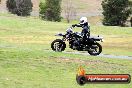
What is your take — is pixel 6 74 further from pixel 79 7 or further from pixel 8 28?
pixel 79 7

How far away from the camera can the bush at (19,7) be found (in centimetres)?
12744

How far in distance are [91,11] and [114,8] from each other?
84.7 metres

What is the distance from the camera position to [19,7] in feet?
417

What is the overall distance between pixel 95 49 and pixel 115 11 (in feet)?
213

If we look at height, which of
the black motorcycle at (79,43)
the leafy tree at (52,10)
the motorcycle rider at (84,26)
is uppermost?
the motorcycle rider at (84,26)

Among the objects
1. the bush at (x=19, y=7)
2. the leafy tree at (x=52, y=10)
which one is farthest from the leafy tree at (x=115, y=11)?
the bush at (x=19, y=7)

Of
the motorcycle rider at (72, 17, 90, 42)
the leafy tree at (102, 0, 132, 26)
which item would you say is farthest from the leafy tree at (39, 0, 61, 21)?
the motorcycle rider at (72, 17, 90, 42)

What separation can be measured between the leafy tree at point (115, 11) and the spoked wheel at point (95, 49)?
6411 cm

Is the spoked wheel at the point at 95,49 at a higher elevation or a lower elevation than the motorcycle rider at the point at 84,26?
lower

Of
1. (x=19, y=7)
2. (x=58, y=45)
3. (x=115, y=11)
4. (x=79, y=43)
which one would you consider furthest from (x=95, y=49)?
(x=19, y=7)

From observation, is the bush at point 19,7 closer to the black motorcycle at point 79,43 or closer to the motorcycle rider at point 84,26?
the black motorcycle at point 79,43

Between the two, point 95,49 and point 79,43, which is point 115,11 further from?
point 79,43

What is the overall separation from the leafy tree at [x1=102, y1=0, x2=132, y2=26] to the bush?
37.4 meters

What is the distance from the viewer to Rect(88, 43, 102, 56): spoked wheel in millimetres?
31573
